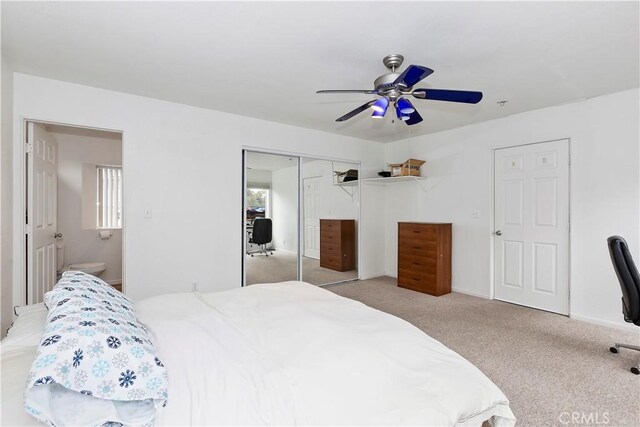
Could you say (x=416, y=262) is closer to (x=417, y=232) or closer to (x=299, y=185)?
(x=417, y=232)

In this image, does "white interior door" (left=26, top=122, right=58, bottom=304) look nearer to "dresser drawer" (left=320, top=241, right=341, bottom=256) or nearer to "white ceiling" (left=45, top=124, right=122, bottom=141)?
"white ceiling" (left=45, top=124, right=122, bottom=141)

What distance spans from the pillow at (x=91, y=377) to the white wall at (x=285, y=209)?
138 inches

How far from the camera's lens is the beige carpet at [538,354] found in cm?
189

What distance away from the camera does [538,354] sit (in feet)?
8.46

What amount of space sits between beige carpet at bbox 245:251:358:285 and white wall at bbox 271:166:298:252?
170 millimetres

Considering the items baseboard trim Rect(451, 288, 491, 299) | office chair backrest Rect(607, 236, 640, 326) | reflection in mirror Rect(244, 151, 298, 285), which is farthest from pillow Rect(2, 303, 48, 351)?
baseboard trim Rect(451, 288, 491, 299)

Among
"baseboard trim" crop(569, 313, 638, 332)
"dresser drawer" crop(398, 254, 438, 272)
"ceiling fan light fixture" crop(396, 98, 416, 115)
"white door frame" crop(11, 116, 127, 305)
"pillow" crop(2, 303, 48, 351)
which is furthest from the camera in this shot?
"dresser drawer" crop(398, 254, 438, 272)

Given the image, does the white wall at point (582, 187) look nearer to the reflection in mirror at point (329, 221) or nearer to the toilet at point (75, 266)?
the reflection in mirror at point (329, 221)

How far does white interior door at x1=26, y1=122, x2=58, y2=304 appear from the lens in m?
2.86

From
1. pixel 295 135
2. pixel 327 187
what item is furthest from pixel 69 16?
pixel 327 187

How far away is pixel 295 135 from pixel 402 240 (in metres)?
2.29

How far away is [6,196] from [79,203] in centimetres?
231

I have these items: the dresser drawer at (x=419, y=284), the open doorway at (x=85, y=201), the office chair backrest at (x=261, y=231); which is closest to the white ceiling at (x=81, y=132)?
the open doorway at (x=85, y=201)

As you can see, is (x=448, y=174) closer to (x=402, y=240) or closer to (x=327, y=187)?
(x=402, y=240)
